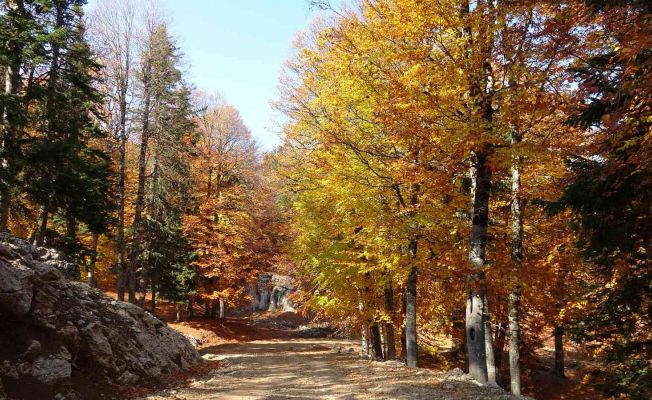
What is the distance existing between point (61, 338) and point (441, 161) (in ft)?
27.5

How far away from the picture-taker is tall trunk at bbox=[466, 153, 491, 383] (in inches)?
332

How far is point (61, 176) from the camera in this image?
53.8 ft

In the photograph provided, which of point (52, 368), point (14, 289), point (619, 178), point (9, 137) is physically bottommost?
point (52, 368)

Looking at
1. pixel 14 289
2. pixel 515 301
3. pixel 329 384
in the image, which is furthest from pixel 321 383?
pixel 14 289

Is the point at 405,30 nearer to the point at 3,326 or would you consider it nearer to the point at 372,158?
the point at 372,158

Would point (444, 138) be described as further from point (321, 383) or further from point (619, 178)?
point (321, 383)

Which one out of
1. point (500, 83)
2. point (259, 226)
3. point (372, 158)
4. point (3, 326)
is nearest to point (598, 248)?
point (500, 83)

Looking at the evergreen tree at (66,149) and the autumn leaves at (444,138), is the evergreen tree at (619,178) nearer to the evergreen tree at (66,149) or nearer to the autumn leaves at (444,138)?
the autumn leaves at (444,138)

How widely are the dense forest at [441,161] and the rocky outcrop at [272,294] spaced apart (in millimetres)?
18994

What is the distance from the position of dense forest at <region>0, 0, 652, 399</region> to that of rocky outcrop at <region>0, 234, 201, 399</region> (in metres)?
4.51

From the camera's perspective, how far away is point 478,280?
8.20 m

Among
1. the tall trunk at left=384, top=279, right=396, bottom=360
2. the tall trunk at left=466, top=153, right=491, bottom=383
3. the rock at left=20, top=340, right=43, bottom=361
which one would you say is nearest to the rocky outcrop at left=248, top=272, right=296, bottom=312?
the tall trunk at left=384, top=279, right=396, bottom=360

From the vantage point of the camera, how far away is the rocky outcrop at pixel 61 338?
7781mm

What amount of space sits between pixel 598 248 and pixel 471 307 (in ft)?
9.84
